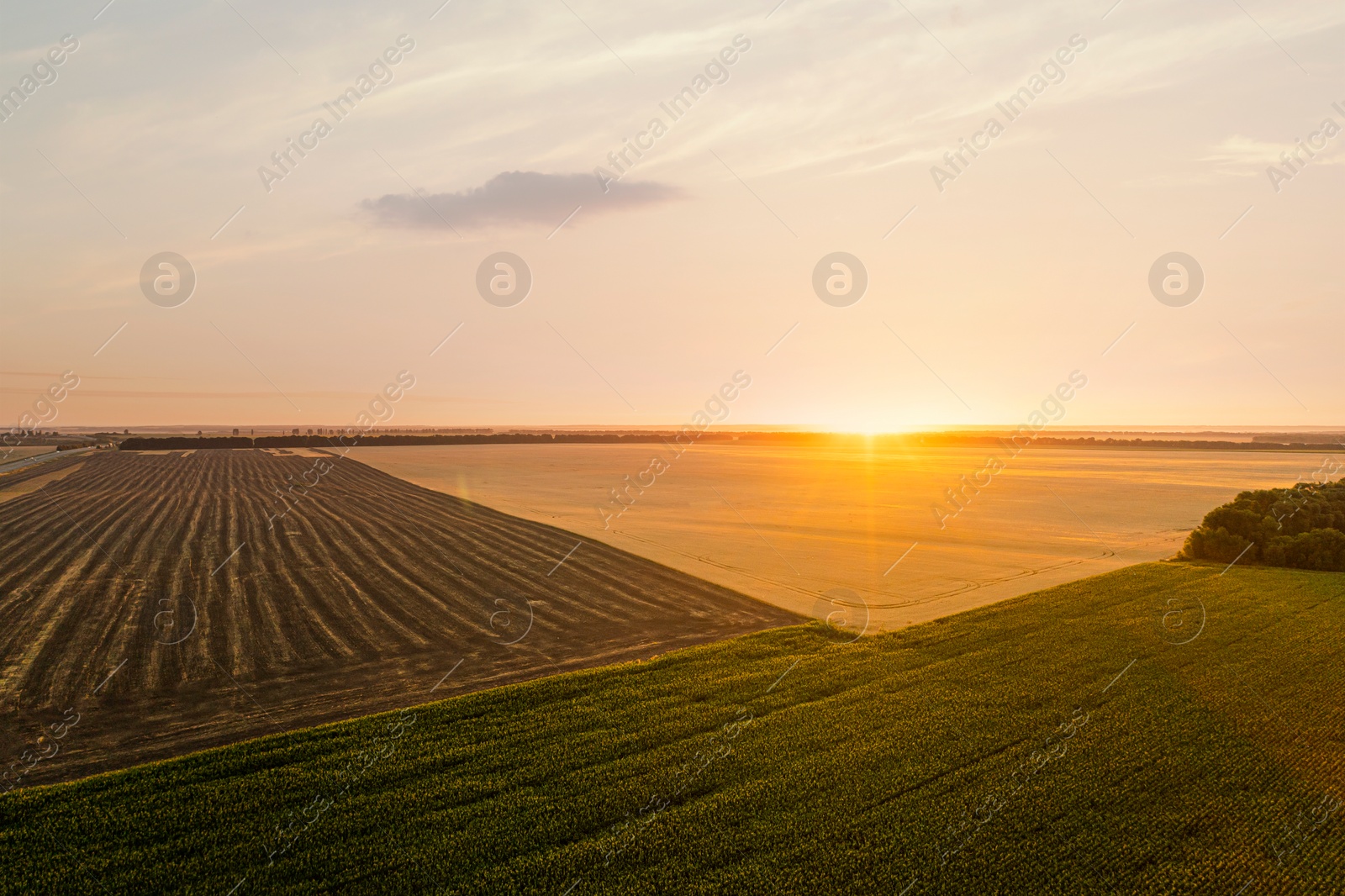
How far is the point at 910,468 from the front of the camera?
86.4 metres

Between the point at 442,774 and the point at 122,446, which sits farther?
the point at 122,446

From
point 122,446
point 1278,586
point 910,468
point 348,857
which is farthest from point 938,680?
point 122,446

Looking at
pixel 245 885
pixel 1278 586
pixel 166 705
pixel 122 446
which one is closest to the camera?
pixel 245 885

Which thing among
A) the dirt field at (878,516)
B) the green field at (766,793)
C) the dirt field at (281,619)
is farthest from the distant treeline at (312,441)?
the green field at (766,793)

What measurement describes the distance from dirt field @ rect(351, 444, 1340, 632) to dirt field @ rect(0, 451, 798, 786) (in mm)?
4017

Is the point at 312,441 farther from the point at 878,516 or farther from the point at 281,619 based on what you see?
the point at 281,619

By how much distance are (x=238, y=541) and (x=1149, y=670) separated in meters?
34.8

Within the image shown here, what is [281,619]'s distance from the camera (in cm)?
2078

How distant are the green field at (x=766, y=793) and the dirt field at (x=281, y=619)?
2.31 metres

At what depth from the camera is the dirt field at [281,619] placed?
47.5 ft

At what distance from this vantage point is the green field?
29.9ft

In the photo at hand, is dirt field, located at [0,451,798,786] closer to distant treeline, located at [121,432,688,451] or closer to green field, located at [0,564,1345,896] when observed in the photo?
green field, located at [0,564,1345,896]

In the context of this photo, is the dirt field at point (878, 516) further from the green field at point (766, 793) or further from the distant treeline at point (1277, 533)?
the green field at point (766, 793)

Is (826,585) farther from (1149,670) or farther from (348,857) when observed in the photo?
(348,857)
